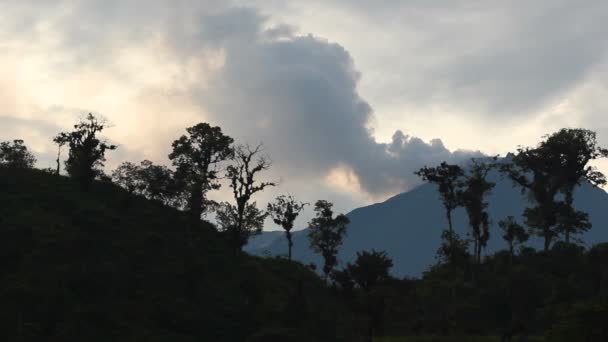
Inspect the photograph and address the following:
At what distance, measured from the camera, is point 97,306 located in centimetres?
5078

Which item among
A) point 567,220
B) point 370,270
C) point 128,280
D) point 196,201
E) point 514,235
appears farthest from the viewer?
point 514,235

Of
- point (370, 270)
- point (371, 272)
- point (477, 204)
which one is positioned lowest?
Result: point (371, 272)

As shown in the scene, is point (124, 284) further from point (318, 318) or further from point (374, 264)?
point (374, 264)

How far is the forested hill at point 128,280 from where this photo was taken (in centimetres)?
4794

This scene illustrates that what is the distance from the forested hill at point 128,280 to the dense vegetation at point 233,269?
186mm

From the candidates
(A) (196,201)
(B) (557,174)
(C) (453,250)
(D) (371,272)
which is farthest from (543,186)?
(A) (196,201)

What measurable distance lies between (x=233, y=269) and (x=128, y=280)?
53.8 ft

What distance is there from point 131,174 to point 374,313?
180 feet

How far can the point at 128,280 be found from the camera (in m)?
57.7

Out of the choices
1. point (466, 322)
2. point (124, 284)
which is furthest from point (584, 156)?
point (124, 284)

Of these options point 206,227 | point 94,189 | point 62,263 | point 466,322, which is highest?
point 94,189

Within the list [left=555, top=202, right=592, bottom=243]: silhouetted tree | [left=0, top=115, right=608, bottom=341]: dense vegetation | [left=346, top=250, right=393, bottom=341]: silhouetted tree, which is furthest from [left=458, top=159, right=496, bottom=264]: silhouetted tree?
[left=346, top=250, right=393, bottom=341]: silhouetted tree

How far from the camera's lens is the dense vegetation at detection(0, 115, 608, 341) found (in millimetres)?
50250

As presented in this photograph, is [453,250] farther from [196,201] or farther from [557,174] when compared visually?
[196,201]
